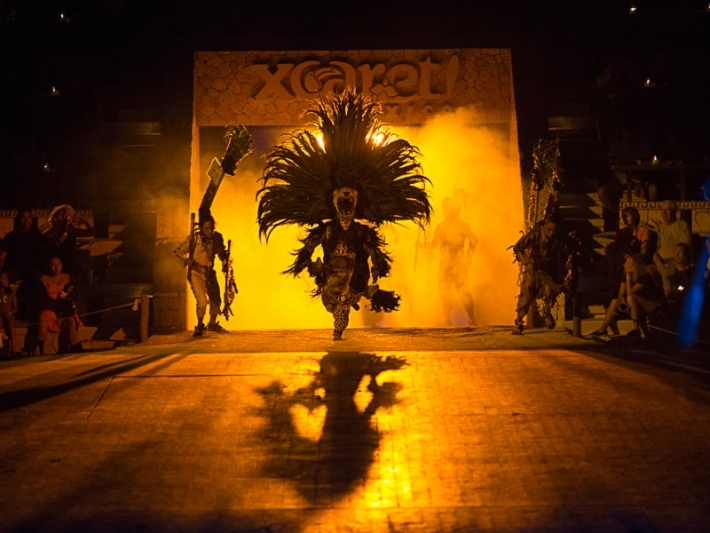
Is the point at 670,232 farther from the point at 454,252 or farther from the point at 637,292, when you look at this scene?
the point at 454,252

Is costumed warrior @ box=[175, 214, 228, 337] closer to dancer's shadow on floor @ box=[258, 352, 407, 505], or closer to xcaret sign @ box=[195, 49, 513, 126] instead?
dancer's shadow on floor @ box=[258, 352, 407, 505]

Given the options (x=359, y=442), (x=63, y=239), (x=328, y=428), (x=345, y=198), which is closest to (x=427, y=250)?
(x=345, y=198)

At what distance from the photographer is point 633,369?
40.9 ft

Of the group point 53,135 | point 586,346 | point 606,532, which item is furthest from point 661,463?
point 53,135

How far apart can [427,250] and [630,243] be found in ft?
19.7

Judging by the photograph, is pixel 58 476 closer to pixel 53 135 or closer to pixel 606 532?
pixel 606 532

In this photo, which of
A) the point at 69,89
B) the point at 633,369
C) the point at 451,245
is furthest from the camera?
the point at 69,89

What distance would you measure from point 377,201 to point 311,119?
5605mm

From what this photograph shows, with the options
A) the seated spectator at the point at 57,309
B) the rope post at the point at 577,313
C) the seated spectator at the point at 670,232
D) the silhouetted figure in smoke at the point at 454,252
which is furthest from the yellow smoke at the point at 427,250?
the rope post at the point at 577,313

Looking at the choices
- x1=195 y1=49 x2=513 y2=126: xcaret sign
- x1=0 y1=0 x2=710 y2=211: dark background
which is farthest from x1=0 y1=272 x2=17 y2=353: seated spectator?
x1=195 y1=49 x2=513 y2=126: xcaret sign

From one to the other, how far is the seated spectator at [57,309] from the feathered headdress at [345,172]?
3257mm

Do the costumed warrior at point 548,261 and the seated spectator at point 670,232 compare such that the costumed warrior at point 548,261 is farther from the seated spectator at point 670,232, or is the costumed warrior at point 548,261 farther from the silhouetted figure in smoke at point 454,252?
the silhouetted figure in smoke at point 454,252

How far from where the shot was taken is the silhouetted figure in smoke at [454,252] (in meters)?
19.1

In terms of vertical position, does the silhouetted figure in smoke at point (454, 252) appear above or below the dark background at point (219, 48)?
below
